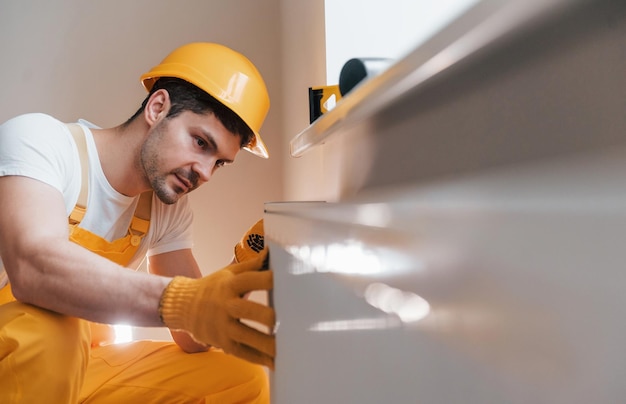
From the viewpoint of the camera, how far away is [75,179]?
1245 mm

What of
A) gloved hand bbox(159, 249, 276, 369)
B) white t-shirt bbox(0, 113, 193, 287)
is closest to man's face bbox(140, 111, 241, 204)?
white t-shirt bbox(0, 113, 193, 287)

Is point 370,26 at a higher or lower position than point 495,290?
higher

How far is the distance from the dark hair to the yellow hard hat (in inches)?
0.8

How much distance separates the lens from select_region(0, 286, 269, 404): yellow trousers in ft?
3.04

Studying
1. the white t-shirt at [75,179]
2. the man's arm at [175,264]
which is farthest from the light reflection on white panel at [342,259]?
the man's arm at [175,264]

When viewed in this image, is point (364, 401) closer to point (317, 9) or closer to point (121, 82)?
point (317, 9)

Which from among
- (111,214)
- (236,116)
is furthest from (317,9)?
(111,214)

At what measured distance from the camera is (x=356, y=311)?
0.26 metres

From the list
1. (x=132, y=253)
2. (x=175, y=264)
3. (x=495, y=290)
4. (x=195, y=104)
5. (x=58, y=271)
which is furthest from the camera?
(x=175, y=264)

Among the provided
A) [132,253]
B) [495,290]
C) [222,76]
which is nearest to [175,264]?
[132,253]

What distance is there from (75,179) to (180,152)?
0.24 m

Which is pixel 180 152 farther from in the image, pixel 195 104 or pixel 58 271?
pixel 58 271

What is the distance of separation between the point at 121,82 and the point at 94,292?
1645 millimetres

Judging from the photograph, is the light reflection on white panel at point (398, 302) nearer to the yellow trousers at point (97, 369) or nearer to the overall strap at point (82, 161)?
the yellow trousers at point (97, 369)
